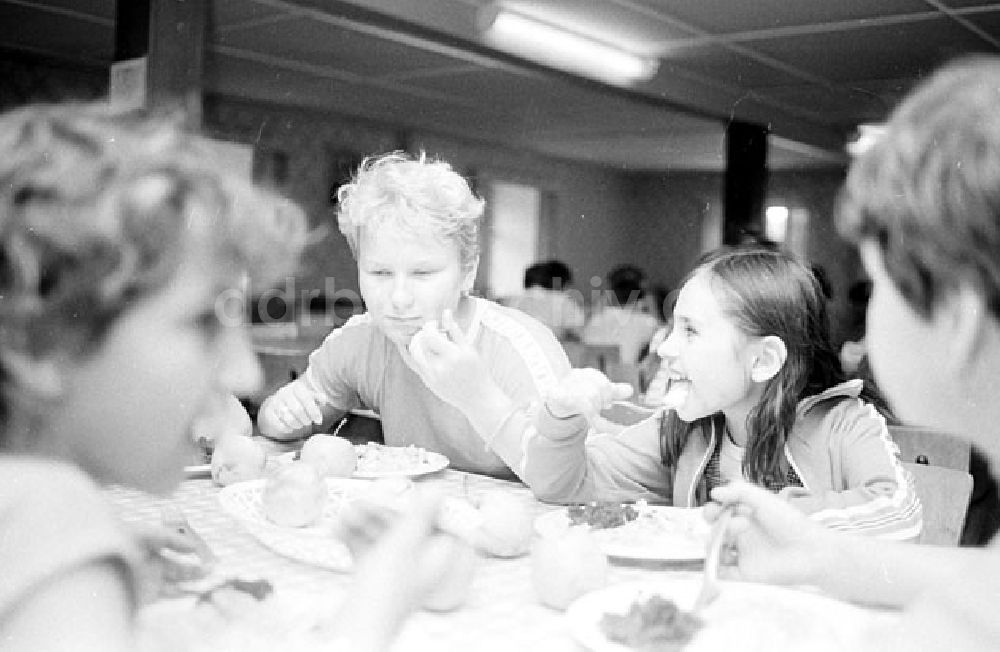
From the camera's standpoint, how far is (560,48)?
3031mm

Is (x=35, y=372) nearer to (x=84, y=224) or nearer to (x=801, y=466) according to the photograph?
(x=84, y=224)

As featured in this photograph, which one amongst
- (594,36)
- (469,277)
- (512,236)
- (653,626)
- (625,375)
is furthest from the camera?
(512,236)

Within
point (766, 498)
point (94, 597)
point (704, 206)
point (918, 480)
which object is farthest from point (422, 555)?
point (704, 206)

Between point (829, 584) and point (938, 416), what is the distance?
0.66ft

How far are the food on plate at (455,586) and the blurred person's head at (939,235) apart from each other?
0.88ft

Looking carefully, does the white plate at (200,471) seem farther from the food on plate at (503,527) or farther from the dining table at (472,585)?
the food on plate at (503,527)

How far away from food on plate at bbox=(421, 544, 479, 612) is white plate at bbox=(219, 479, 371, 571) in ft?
0.18

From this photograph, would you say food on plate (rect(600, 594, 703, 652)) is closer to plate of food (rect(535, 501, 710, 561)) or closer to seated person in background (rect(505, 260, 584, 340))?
plate of food (rect(535, 501, 710, 561))

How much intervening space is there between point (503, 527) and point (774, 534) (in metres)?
0.20

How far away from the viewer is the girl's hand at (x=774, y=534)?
536 mm

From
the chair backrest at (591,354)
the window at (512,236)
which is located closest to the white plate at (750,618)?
the chair backrest at (591,354)

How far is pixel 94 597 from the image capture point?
0.30 metres

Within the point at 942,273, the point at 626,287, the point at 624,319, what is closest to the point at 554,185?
the point at 626,287

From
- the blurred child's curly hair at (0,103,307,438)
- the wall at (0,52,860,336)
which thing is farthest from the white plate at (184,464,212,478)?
the wall at (0,52,860,336)
